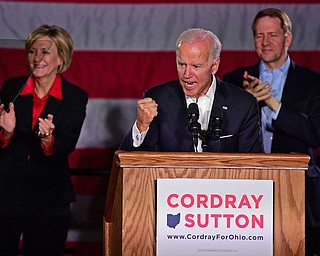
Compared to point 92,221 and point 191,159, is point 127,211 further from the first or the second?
point 92,221

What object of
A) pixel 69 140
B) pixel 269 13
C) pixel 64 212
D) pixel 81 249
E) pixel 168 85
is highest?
pixel 269 13

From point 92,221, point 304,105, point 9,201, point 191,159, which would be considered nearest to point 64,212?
point 9,201

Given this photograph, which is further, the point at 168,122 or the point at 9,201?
the point at 9,201

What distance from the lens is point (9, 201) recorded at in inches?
149

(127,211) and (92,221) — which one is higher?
(127,211)

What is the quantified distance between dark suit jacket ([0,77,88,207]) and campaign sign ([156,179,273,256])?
1.34m

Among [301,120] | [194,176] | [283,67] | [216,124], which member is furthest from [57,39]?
[194,176]

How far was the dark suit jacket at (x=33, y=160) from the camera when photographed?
12.4ft

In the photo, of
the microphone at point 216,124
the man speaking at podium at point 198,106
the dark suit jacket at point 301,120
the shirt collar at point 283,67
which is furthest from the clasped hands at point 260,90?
the microphone at point 216,124

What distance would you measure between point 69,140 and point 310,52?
1.49 meters

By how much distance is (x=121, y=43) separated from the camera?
15.2 feet

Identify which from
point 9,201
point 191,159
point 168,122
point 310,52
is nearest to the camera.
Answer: point 191,159

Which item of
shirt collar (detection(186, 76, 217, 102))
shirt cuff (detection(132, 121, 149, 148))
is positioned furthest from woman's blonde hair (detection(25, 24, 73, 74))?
shirt cuff (detection(132, 121, 149, 148))

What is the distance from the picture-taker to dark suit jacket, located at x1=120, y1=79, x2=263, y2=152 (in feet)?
10.3
